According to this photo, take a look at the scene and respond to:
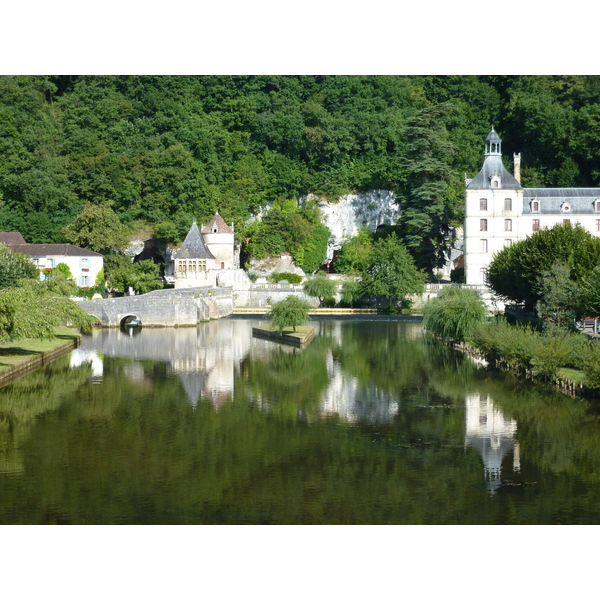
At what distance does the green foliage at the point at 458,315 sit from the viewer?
40.3 m

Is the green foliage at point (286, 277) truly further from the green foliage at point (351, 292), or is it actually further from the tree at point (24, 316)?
the tree at point (24, 316)

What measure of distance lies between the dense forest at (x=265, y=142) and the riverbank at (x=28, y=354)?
23491 millimetres

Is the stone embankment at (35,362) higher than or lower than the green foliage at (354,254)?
lower

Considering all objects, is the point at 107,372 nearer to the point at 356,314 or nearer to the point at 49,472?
the point at 49,472

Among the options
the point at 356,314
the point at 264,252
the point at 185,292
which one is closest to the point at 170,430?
the point at 185,292

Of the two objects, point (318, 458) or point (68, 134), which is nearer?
point (318, 458)

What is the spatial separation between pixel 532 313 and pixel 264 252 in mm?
27686

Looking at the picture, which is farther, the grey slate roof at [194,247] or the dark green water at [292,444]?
the grey slate roof at [194,247]

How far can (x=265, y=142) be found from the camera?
7175cm

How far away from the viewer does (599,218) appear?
192ft

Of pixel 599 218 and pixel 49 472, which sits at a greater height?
pixel 599 218

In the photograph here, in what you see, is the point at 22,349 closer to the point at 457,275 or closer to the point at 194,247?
the point at 194,247

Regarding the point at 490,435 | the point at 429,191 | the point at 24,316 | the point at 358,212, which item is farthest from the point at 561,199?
the point at 24,316

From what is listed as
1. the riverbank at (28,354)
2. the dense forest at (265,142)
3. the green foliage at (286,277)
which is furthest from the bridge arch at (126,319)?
the green foliage at (286,277)
